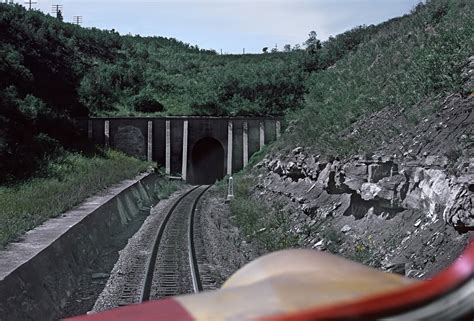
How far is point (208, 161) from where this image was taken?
181ft

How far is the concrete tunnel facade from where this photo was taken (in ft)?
154

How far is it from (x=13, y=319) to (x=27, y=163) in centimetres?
1932

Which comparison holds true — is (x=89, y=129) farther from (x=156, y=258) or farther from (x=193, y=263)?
(x=193, y=263)

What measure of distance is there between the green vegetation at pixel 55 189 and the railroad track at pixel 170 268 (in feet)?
9.92

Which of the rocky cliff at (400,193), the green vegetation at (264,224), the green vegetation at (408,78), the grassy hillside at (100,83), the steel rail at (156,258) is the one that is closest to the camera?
the rocky cliff at (400,193)

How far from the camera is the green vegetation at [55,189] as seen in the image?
53.1 ft

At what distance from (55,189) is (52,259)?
10.5 m

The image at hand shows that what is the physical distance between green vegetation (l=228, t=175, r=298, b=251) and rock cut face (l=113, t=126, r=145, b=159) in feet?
66.6

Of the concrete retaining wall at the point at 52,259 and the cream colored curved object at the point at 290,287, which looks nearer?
the cream colored curved object at the point at 290,287

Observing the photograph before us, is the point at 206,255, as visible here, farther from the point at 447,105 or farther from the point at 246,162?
the point at 246,162

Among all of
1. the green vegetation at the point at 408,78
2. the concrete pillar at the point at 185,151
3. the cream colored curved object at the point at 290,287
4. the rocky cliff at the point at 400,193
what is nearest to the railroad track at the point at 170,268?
the rocky cliff at the point at 400,193

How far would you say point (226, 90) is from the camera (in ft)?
182

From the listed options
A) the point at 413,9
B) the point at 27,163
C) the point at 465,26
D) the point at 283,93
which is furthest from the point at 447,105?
the point at 283,93

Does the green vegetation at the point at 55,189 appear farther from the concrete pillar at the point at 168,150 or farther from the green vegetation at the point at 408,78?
the green vegetation at the point at 408,78
